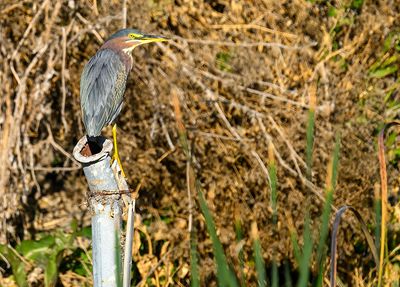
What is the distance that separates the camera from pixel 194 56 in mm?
4691

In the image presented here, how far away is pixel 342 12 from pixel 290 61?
1.55ft

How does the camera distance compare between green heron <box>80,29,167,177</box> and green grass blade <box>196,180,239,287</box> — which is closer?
green grass blade <box>196,180,239,287</box>

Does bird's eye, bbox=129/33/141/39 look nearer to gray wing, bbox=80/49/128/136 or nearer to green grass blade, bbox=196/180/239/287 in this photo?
gray wing, bbox=80/49/128/136

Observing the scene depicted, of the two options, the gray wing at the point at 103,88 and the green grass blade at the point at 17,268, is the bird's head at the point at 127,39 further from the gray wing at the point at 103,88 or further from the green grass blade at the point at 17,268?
the green grass blade at the point at 17,268

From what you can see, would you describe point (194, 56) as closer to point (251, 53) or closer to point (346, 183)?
point (251, 53)

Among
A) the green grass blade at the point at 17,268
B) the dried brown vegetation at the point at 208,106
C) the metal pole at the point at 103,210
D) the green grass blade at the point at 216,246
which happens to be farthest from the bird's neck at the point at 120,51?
the green grass blade at the point at 216,246

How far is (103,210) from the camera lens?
2.32 m

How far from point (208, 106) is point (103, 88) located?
168cm

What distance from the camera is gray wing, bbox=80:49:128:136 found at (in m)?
3.09

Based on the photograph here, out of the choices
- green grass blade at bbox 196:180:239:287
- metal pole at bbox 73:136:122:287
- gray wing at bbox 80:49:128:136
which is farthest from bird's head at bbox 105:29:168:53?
green grass blade at bbox 196:180:239:287

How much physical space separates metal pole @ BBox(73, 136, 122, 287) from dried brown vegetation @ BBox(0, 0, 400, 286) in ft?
6.78

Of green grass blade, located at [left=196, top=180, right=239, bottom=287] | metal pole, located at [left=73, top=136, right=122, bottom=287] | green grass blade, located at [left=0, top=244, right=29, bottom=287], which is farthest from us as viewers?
green grass blade, located at [left=0, top=244, right=29, bottom=287]

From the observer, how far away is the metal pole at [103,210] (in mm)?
2283

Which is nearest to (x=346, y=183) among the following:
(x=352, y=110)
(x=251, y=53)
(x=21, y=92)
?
(x=352, y=110)
